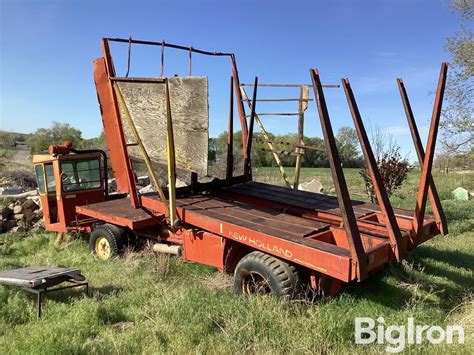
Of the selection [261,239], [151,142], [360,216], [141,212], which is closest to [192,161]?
[151,142]

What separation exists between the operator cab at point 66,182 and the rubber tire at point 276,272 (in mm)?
4464

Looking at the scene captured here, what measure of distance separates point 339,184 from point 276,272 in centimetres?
123

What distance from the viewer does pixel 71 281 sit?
5.18 metres

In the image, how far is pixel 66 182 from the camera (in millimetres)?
8078

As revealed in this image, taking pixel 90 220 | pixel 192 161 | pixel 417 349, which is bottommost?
pixel 417 349

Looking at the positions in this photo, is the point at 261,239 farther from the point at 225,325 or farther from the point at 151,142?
the point at 151,142

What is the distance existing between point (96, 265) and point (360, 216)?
166 inches

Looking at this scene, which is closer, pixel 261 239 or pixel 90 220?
pixel 261 239

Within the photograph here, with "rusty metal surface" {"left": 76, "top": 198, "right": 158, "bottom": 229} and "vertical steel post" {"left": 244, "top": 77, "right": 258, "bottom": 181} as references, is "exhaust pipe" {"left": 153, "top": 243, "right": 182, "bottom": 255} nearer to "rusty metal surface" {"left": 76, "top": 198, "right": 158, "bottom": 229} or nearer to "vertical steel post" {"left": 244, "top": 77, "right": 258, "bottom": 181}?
"rusty metal surface" {"left": 76, "top": 198, "right": 158, "bottom": 229}

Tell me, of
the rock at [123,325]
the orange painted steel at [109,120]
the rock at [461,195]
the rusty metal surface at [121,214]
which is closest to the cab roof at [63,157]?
the orange painted steel at [109,120]

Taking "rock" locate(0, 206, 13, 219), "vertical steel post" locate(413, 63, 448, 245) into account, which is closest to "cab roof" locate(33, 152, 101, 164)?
"rock" locate(0, 206, 13, 219)

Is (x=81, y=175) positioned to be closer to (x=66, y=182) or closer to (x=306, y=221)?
(x=66, y=182)

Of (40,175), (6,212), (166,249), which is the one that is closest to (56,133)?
(6,212)

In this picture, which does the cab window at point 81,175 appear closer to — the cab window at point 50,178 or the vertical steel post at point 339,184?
the cab window at point 50,178
